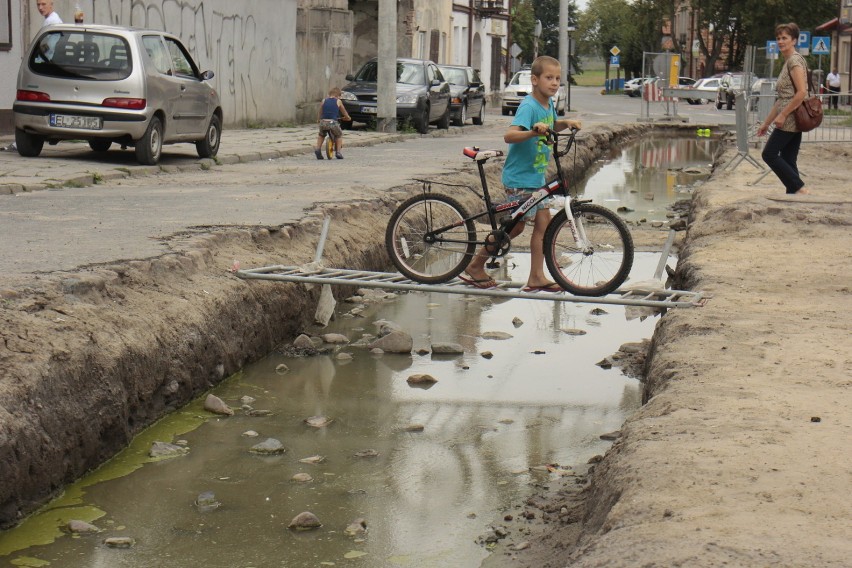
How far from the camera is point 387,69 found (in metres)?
25.6

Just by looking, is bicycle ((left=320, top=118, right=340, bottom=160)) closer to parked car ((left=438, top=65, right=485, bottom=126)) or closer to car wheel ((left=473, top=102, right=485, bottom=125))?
parked car ((left=438, top=65, right=485, bottom=126))

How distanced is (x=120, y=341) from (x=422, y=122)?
2104cm

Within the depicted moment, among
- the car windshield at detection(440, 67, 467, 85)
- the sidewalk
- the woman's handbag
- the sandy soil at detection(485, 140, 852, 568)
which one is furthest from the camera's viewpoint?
the car windshield at detection(440, 67, 467, 85)

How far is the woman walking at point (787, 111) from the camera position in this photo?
39.8ft

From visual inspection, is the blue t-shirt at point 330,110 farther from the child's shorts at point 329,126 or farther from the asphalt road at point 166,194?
the asphalt road at point 166,194

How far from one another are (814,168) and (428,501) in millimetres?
13789

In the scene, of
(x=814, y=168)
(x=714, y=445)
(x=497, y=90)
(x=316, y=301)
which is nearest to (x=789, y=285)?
(x=316, y=301)

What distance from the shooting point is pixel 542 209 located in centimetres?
796

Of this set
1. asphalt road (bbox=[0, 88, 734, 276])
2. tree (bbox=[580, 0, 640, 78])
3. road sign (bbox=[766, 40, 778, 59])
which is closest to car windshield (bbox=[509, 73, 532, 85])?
road sign (bbox=[766, 40, 778, 59])

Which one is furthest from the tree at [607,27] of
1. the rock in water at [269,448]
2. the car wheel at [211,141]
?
the rock in water at [269,448]

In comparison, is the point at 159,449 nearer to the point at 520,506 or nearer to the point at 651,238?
the point at 520,506

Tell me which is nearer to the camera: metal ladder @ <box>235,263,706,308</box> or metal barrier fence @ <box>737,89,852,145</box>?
metal ladder @ <box>235,263,706,308</box>

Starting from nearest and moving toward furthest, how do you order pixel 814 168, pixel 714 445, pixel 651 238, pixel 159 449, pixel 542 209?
pixel 714 445, pixel 159 449, pixel 542 209, pixel 651 238, pixel 814 168

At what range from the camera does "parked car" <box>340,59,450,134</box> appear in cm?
2712
